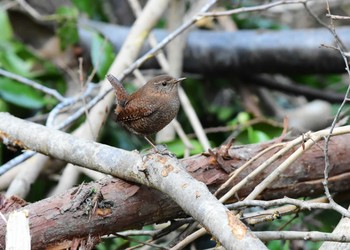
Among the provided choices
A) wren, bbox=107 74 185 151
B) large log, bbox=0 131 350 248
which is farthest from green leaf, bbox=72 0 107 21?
large log, bbox=0 131 350 248

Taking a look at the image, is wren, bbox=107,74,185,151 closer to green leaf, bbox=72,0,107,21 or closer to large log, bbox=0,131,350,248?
large log, bbox=0,131,350,248

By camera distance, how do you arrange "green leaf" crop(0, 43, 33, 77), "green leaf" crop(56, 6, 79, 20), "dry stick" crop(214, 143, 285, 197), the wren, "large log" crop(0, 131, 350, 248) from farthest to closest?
1. "green leaf" crop(56, 6, 79, 20)
2. "green leaf" crop(0, 43, 33, 77)
3. the wren
4. "dry stick" crop(214, 143, 285, 197)
5. "large log" crop(0, 131, 350, 248)

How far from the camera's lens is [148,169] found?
2.55 metres

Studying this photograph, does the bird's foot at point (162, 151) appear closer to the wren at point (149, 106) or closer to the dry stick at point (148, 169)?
the dry stick at point (148, 169)

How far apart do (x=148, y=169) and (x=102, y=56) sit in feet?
7.92

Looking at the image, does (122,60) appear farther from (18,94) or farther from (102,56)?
(18,94)

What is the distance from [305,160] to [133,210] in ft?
2.90

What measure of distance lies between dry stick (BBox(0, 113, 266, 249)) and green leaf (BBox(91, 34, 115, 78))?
56.6 inches

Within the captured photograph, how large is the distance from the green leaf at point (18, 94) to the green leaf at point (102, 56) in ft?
1.67

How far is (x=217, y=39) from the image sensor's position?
5.30m

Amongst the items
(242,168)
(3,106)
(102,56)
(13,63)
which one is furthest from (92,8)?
(242,168)

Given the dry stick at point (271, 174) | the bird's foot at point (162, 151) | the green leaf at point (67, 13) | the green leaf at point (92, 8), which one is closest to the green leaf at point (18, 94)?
the green leaf at point (67, 13)

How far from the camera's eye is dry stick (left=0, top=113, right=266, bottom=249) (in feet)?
6.73

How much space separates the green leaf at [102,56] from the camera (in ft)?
15.5
